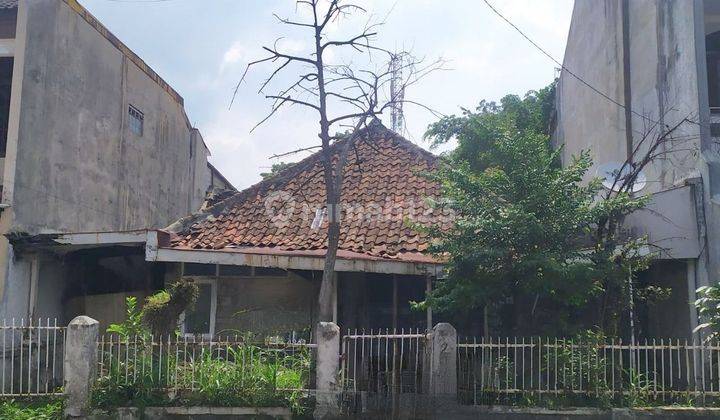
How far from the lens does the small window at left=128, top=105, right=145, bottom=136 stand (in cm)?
1617

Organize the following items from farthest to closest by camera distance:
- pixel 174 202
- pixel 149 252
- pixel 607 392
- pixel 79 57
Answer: pixel 174 202 < pixel 79 57 < pixel 149 252 < pixel 607 392

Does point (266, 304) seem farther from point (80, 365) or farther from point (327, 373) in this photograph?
point (80, 365)

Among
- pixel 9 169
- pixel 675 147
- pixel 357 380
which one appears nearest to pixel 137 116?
pixel 9 169

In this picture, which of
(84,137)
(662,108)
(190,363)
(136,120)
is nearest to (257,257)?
(190,363)

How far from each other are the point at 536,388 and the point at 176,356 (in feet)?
14.7

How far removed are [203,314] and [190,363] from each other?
2867 millimetres

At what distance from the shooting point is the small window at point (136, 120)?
1617 centimetres

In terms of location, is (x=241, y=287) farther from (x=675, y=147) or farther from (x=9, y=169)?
(x=675, y=147)

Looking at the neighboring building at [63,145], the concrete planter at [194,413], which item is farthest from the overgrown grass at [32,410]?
the neighboring building at [63,145]

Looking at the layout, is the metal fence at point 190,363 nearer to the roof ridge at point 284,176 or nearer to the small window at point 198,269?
the small window at point 198,269

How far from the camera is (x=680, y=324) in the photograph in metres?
10.5

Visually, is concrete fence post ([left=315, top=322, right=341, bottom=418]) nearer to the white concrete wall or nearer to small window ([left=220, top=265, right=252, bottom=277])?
small window ([left=220, top=265, right=252, bottom=277])

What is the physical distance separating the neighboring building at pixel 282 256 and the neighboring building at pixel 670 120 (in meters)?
3.43

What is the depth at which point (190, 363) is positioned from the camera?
861 cm
